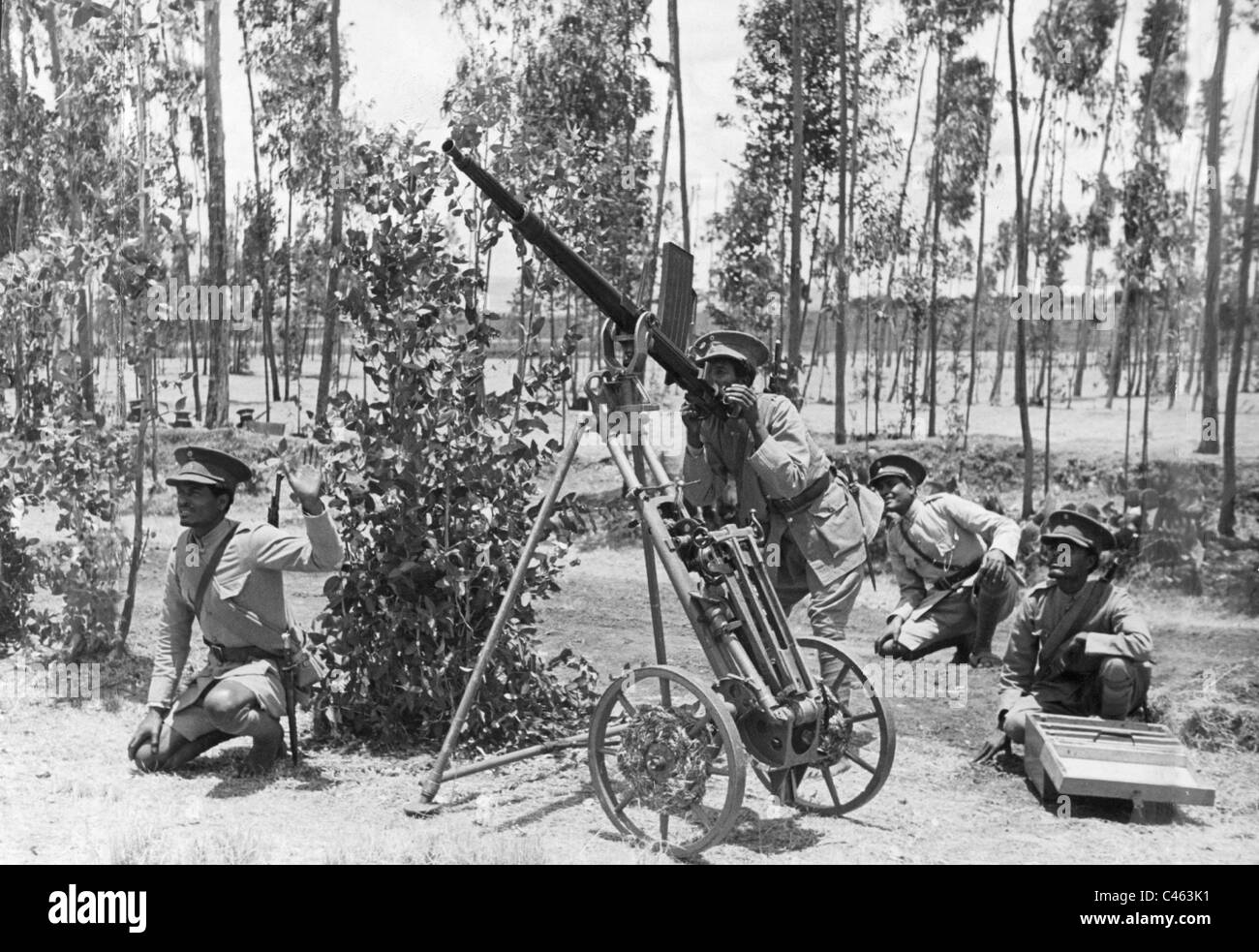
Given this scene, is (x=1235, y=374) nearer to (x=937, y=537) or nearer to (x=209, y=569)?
(x=937, y=537)

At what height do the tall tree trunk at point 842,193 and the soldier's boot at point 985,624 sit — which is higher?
the tall tree trunk at point 842,193

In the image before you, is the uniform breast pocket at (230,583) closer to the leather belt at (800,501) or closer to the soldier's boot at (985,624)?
the leather belt at (800,501)

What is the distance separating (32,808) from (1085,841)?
13.1ft

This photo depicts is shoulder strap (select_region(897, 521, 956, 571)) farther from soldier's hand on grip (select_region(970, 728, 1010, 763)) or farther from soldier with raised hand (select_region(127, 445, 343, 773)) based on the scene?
soldier with raised hand (select_region(127, 445, 343, 773))

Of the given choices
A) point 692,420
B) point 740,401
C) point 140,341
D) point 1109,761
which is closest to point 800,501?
point 692,420

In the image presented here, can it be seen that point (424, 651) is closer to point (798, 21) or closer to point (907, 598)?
point (907, 598)

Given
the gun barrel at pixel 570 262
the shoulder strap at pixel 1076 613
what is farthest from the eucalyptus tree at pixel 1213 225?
the gun barrel at pixel 570 262

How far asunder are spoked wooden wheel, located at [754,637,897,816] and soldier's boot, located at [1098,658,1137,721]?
1.04 meters

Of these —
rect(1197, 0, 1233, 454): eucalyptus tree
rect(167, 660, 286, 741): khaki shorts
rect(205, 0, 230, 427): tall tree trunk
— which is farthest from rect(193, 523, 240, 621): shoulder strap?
rect(205, 0, 230, 427): tall tree trunk

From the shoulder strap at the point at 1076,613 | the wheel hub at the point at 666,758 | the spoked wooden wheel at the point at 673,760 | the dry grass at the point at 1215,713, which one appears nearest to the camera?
the spoked wooden wheel at the point at 673,760

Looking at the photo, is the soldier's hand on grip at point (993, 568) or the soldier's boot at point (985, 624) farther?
the soldier's boot at point (985, 624)

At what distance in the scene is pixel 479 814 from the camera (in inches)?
194

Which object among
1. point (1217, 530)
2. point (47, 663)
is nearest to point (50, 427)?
point (47, 663)

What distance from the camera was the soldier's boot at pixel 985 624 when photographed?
23.8 feet
